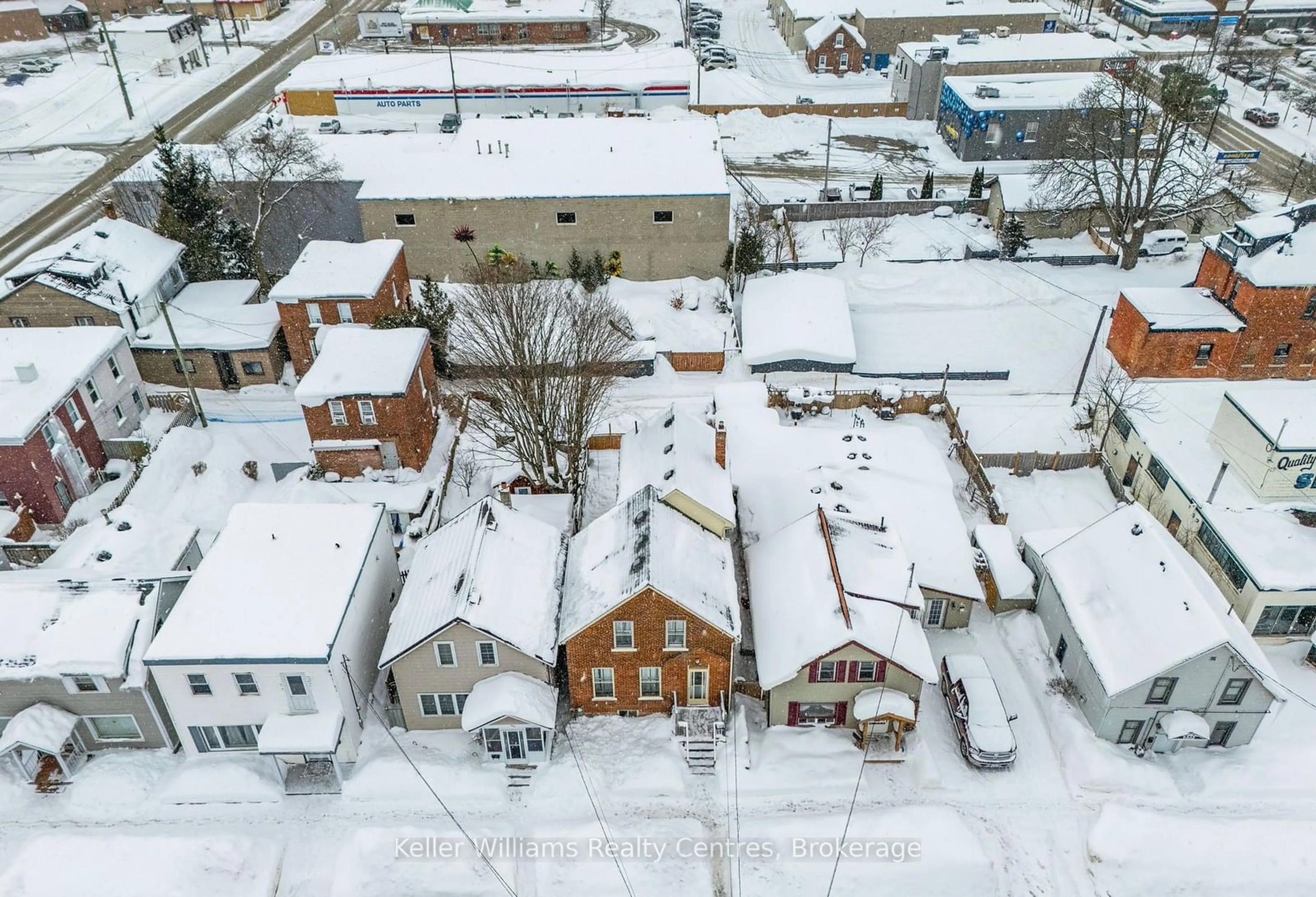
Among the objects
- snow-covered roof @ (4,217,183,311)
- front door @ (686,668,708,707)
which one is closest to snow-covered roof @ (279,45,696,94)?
snow-covered roof @ (4,217,183,311)

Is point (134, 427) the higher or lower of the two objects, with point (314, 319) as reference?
lower

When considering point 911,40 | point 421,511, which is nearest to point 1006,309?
point 421,511

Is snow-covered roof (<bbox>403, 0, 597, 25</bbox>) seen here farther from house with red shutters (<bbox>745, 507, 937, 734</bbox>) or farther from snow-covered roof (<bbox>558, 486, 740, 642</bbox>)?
house with red shutters (<bbox>745, 507, 937, 734</bbox>)

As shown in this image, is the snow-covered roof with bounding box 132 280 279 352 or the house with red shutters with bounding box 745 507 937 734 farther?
the snow-covered roof with bounding box 132 280 279 352

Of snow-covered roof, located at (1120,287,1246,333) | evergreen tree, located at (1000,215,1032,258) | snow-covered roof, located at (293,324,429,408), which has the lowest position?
evergreen tree, located at (1000,215,1032,258)

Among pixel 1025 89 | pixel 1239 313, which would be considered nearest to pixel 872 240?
pixel 1239 313

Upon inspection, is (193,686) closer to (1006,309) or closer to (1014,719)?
(1014,719)
